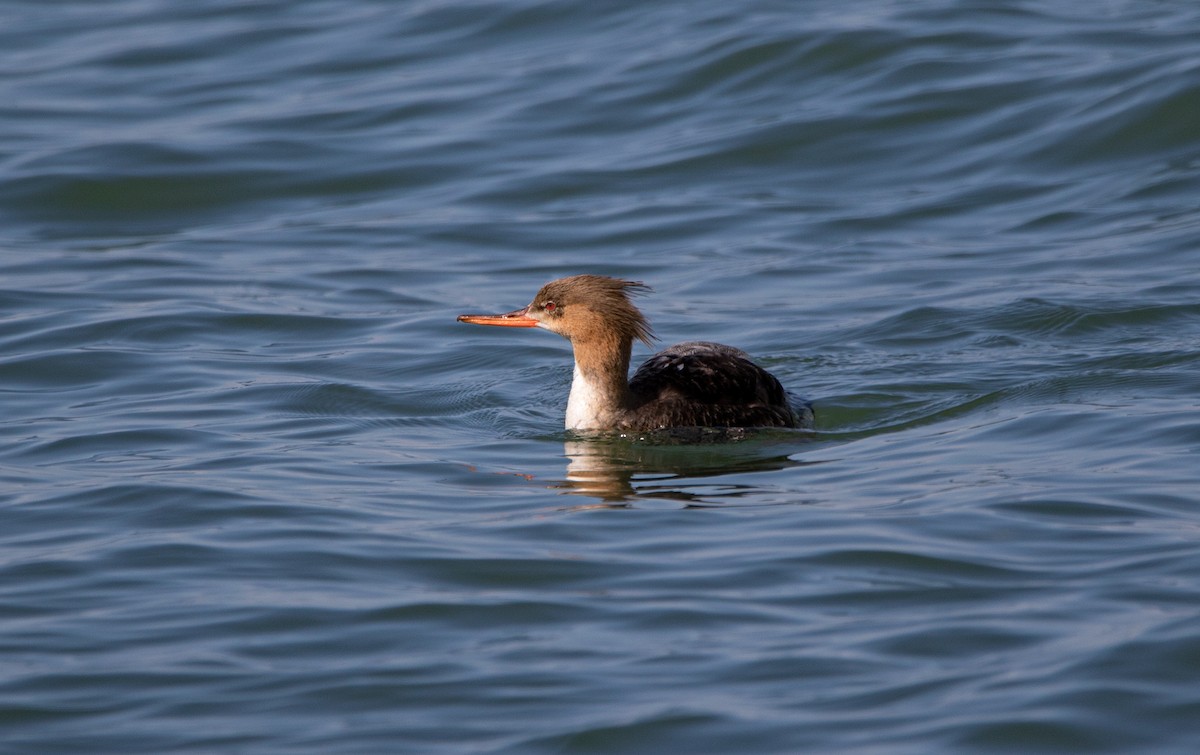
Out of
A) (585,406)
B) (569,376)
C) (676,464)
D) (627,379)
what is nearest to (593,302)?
(627,379)

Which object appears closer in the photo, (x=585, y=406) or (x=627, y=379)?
(x=585, y=406)

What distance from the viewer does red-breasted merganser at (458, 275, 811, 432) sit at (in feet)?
30.6

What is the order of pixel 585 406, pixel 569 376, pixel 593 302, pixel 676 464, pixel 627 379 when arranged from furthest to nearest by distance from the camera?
pixel 569 376 → pixel 627 379 → pixel 593 302 → pixel 585 406 → pixel 676 464

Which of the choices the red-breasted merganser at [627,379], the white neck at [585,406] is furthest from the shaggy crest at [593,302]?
→ the white neck at [585,406]

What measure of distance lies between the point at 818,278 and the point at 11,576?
6.77 m

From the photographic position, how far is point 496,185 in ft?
48.7

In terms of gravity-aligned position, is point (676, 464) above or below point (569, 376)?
below

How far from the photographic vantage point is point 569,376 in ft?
36.6

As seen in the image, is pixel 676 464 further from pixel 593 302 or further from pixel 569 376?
pixel 569 376

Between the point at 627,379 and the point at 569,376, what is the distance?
1.43 m

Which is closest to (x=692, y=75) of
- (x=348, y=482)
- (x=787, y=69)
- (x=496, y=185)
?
(x=787, y=69)

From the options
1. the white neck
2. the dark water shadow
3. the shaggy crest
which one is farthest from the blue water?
the shaggy crest

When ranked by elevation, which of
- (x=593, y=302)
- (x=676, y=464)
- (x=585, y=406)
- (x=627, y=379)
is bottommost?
(x=676, y=464)

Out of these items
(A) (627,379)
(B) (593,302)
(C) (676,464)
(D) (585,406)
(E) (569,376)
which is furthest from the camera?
(E) (569,376)
